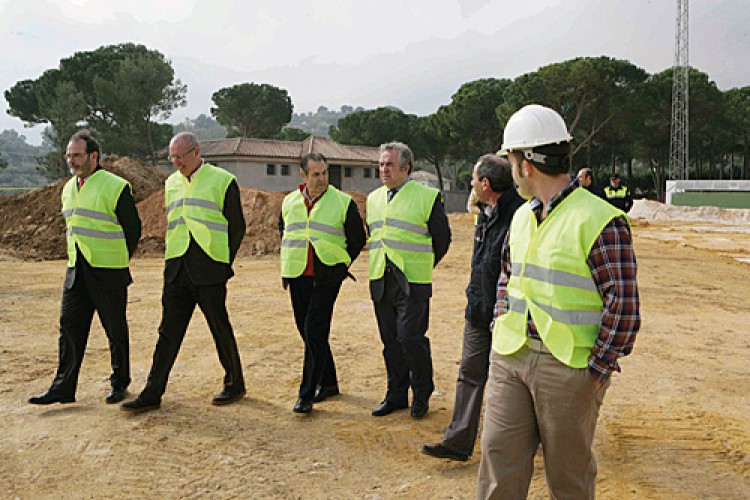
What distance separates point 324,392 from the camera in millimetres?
5453

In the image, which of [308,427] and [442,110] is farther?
[442,110]

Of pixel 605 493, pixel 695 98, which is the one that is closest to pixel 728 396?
pixel 605 493

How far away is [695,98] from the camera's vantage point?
155 ft

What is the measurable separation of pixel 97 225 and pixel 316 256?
5.76 feet

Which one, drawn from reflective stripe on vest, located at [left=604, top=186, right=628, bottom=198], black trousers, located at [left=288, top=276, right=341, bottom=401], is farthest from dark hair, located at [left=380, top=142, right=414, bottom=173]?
reflective stripe on vest, located at [left=604, top=186, right=628, bottom=198]

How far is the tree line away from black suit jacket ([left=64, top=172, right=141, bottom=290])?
38363mm

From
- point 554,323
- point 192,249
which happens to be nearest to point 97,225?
point 192,249

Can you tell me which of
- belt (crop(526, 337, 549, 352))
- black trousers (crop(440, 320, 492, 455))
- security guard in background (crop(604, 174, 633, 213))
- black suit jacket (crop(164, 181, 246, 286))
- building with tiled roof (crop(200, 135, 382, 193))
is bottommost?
black trousers (crop(440, 320, 492, 455))

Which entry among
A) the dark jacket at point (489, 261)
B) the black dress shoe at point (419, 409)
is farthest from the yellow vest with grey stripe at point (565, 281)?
the black dress shoe at point (419, 409)

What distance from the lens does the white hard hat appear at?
2.59 m

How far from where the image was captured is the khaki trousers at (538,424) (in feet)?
8.11

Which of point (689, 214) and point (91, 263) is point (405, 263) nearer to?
point (91, 263)

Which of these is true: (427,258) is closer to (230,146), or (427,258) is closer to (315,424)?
(315,424)

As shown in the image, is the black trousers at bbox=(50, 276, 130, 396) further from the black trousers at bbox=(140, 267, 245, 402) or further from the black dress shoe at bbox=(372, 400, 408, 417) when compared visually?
the black dress shoe at bbox=(372, 400, 408, 417)
